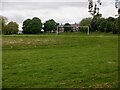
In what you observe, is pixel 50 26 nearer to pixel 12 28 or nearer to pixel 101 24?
pixel 12 28

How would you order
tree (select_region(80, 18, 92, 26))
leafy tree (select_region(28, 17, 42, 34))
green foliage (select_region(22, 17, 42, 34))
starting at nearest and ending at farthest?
leafy tree (select_region(28, 17, 42, 34))
green foliage (select_region(22, 17, 42, 34))
tree (select_region(80, 18, 92, 26))

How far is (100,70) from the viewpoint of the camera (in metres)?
13.2

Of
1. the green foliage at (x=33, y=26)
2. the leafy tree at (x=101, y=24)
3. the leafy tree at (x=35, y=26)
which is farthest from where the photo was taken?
the green foliage at (x=33, y=26)

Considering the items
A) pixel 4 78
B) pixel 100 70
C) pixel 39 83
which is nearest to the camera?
pixel 39 83

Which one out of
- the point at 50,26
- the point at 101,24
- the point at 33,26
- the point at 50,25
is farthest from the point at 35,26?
the point at 101,24

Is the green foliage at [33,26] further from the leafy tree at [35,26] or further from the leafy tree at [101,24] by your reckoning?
the leafy tree at [101,24]

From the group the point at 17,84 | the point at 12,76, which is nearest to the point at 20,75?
the point at 12,76

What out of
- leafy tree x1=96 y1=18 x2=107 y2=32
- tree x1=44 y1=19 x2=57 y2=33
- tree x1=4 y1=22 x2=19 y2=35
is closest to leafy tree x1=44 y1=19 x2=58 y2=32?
tree x1=44 y1=19 x2=57 y2=33

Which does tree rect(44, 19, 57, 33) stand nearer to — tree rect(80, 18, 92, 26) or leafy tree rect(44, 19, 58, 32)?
leafy tree rect(44, 19, 58, 32)

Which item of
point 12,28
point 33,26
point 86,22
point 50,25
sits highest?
point 86,22

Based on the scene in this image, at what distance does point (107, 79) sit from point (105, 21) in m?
55.2

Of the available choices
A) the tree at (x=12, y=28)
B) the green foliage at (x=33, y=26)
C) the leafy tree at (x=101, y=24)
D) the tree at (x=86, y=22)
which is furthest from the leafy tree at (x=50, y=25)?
the leafy tree at (x=101, y=24)

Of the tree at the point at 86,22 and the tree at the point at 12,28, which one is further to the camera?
the tree at the point at 86,22

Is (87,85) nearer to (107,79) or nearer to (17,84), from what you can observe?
(107,79)
